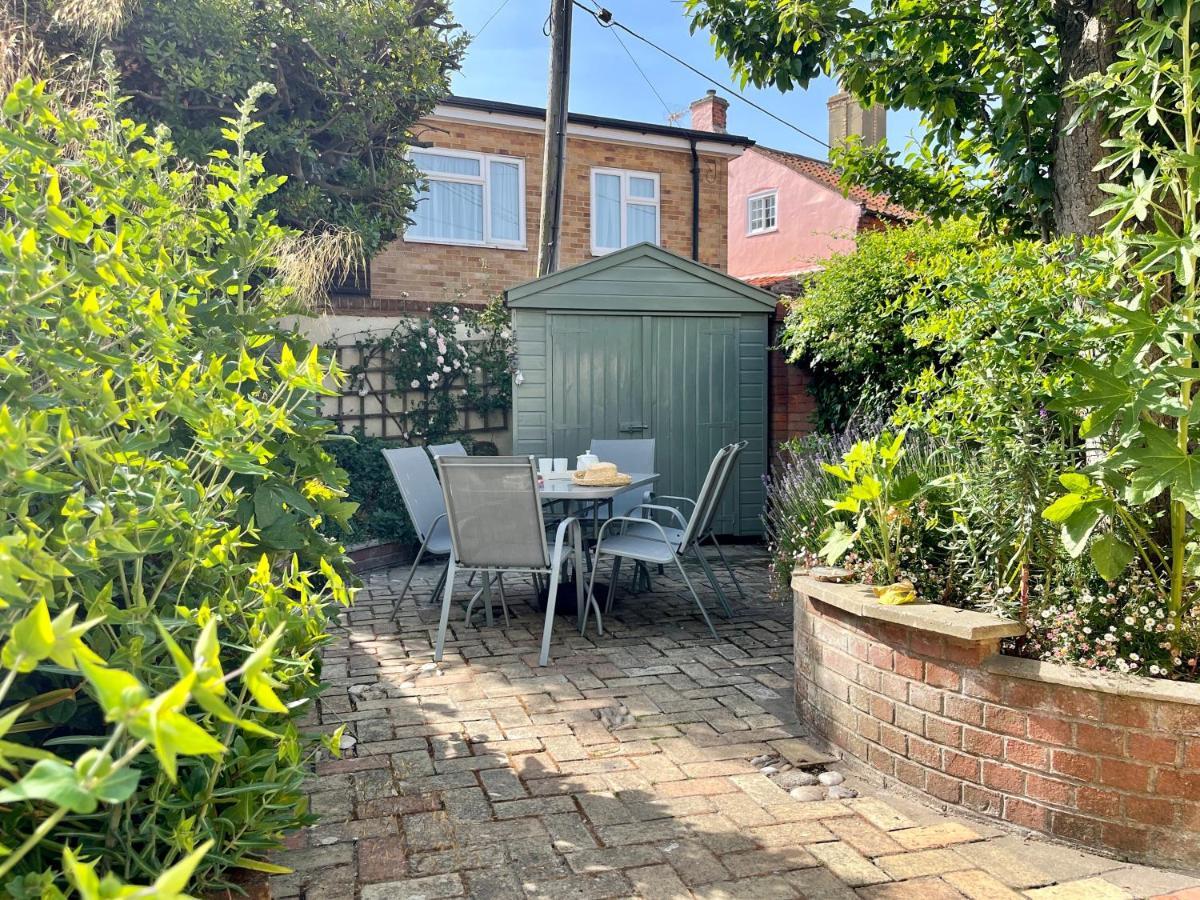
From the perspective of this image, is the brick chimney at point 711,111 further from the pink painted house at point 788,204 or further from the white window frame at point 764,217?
the white window frame at point 764,217

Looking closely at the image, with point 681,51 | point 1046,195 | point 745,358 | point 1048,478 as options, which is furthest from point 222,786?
point 681,51

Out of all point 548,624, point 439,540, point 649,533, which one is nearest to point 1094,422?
point 548,624

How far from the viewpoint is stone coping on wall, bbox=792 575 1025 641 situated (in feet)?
8.41

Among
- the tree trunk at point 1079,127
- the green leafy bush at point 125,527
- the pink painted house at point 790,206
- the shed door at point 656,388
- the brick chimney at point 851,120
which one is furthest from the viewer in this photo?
the brick chimney at point 851,120

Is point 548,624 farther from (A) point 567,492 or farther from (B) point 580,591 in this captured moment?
(A) point 567,492

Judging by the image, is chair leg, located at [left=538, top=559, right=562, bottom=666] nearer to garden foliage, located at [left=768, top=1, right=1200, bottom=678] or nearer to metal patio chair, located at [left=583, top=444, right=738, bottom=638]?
metal patio chair, located at [left=583, top=444, right=738, bottom=638]

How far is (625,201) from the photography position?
1388cm

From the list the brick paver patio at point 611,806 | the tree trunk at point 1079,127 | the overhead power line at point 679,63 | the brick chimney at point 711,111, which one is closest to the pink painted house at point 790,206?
the overhead power line at point 679,63

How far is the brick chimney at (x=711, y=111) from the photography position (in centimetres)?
1695

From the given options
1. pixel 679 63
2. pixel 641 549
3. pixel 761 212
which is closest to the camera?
pixel 641 549

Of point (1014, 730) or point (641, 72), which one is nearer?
point (1014, 730)

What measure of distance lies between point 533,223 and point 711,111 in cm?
581

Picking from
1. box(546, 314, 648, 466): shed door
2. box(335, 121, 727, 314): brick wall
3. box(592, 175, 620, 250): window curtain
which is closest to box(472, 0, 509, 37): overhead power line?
box(335, 121, 727, 314): brick wall

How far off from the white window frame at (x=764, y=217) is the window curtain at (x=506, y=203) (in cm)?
750
